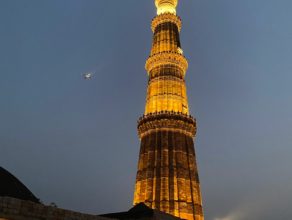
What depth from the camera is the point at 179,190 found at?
3756 centimetres

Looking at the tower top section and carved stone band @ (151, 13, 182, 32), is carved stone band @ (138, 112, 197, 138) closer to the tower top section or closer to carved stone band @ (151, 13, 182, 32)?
carved stone band @ (151, 13, 182, 32)

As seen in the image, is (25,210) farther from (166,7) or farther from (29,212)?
(166,7)

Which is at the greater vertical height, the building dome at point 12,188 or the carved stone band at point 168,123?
the carved stone band at point 168,123

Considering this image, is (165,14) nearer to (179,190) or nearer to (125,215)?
(179,190)

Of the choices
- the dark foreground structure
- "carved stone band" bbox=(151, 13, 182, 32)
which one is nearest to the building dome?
the dark foreground structure

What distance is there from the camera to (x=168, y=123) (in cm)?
4112

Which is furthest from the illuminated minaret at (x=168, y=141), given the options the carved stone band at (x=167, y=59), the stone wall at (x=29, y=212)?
the stone wall at (x=29, y=212)

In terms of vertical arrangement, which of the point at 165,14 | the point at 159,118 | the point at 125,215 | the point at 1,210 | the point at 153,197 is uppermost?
the point at 165,14

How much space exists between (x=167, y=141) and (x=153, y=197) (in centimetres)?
644

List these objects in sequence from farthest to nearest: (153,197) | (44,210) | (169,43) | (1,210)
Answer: (169,43) → (153,197) → (44,210) → (1,210)

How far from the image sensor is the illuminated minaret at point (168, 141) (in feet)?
122

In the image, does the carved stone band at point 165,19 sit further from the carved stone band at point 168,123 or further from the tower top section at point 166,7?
the carved stone band at point 168,123

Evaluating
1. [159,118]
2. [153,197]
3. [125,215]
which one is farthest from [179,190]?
[125,215]

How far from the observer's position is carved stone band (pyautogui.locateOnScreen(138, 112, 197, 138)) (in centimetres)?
4119
